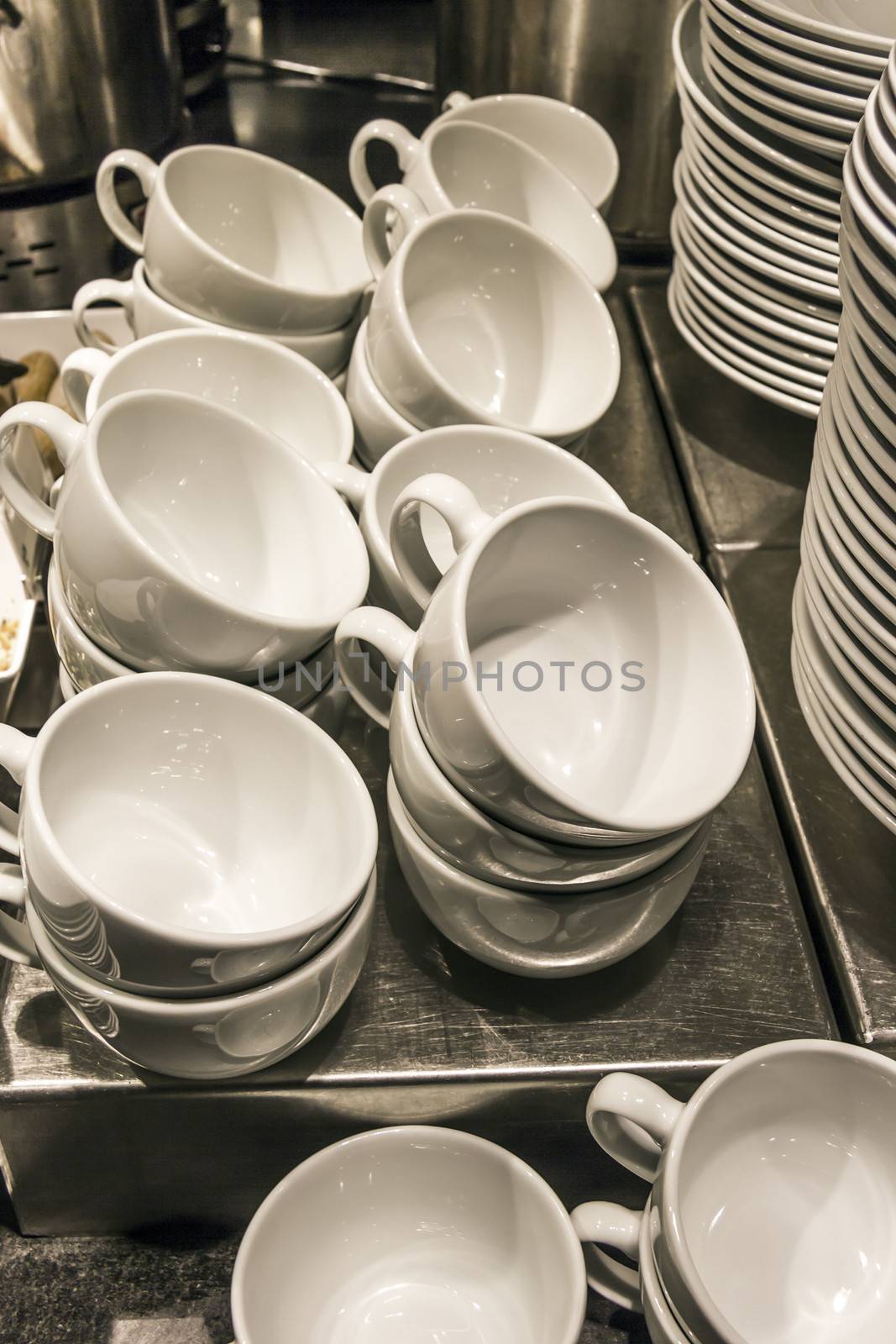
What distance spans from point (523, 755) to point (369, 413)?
289 mm

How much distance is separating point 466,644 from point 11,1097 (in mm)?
314

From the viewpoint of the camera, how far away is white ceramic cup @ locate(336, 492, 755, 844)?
19.8 inches

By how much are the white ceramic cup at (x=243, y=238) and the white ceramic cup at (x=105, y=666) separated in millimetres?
247

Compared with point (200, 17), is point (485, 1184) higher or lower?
lower

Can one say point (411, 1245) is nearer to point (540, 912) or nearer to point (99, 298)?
point (540, 912)

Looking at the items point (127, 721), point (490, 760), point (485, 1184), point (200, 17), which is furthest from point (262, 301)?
point (200, 17)

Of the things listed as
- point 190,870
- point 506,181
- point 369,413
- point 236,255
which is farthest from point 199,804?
point 506,181

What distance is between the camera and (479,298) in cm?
89

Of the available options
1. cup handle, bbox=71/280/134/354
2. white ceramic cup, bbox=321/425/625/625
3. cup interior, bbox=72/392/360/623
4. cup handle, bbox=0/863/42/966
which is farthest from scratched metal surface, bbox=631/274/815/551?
cup handle, bbox=0/863/42/966

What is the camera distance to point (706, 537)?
2.84 feet

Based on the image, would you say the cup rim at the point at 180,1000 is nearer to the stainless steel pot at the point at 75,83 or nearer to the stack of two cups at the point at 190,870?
the stack of two cups at the point at 190,870

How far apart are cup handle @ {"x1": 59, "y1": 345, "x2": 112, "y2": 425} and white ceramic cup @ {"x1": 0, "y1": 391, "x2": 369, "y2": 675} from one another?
7 centimetres

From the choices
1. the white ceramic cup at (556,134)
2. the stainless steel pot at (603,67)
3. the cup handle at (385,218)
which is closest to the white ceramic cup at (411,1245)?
the cup handle at (385,218)

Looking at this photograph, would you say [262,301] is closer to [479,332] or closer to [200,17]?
[479,332]
